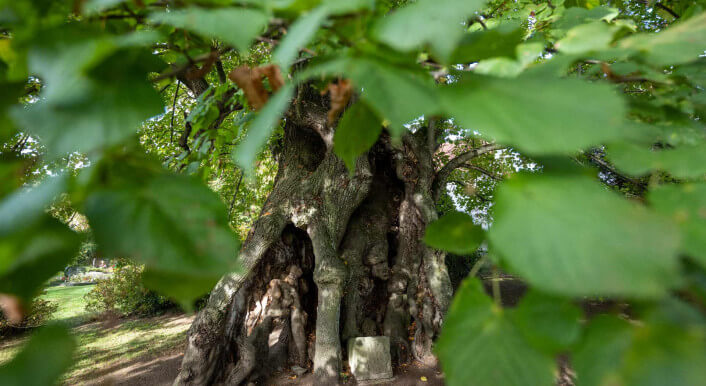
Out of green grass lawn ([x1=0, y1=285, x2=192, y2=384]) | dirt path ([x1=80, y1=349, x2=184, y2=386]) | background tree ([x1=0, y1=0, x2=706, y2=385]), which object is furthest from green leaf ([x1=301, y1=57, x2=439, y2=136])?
dirt path ([x1=80, y1=349, x2=184, y2=386])

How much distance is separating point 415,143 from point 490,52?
648cm

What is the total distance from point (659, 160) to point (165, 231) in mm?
724

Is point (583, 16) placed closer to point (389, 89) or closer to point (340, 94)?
point (340, 94)

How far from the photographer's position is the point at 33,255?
0.40 metres

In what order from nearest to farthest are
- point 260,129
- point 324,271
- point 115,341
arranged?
1. point 260,129
2. point 324,271
3. point 115,341

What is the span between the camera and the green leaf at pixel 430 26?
1.24 feet

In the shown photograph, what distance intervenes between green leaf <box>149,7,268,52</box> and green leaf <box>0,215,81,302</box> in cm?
31

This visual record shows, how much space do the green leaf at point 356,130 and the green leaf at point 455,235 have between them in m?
0.23

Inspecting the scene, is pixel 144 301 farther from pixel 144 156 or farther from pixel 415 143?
pixel 144 156

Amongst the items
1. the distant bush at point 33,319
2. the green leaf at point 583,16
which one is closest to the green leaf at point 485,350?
the green leaf at point 583,16

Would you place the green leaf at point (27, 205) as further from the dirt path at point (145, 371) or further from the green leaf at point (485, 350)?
the dirt path at point (145, 371)

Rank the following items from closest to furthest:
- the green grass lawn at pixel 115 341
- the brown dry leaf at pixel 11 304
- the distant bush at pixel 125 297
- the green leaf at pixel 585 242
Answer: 1. the green leaf at pixel 585 242
2. the brown dry leaf at pixel 11 304
3. the green grass lawn at pixel 115 341
4. the distant bush at pixel 125 297

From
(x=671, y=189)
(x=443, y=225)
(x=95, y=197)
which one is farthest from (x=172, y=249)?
(x=671, y=189)

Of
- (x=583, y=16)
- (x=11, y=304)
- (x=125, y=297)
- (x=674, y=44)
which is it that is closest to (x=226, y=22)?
(x=11, y=304)
